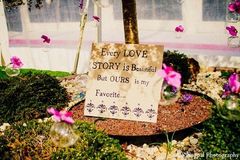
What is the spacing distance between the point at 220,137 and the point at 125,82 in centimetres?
194

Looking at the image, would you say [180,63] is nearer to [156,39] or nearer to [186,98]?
[186,98]

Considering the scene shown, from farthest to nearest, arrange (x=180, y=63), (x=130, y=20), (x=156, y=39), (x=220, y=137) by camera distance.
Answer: (x=156, y=39) → (x=180, y=63) → (x=130, y=20) → (x=220, y=137)

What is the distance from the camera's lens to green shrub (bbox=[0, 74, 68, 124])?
668 cm

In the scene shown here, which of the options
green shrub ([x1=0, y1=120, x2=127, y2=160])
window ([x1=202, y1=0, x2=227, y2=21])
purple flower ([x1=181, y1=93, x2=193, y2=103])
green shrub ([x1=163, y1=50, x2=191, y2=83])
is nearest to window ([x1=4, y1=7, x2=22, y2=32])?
window ([x1=202, y1=0, x2=227, y2=21])

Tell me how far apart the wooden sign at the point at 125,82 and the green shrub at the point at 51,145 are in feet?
4.22

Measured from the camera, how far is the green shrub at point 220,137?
390 centimetres

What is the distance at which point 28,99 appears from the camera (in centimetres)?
675

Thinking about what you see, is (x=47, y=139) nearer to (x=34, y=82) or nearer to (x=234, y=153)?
(x=234, y=153)

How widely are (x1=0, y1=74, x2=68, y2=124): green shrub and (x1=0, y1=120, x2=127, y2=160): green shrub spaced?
2.25 meters

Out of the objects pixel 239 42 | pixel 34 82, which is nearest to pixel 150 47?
pixel 34 82

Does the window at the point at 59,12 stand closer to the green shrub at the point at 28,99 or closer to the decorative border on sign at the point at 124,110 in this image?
the green shrub at the point at 28,99

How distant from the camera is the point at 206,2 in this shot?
11586 millimetres

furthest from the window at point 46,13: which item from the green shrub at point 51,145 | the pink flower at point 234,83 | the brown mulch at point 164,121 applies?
the pink flower at point 234,83

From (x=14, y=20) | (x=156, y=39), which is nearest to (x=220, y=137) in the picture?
(x=156, y=39)
